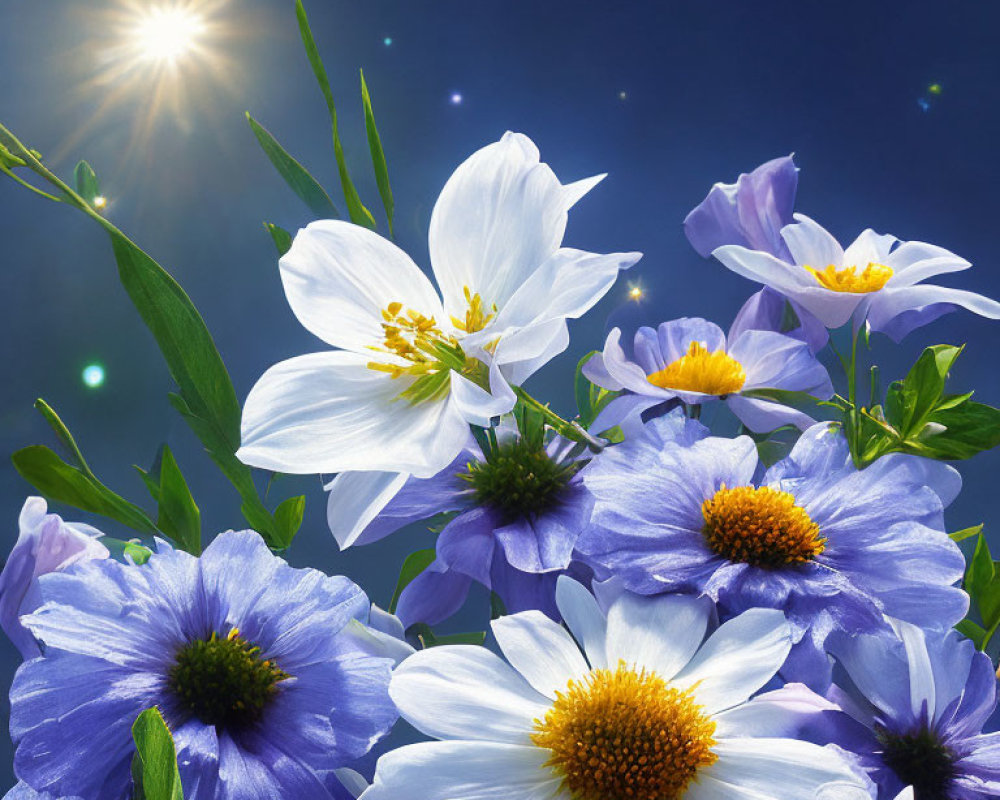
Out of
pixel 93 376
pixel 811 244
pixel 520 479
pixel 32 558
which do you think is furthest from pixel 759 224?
pixel 93 376

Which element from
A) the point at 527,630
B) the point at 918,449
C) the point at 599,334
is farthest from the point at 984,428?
the point at 599,334

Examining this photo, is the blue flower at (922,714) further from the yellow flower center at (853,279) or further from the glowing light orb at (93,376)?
the glowing light orb at (93,376)

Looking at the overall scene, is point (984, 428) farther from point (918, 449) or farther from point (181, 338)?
point (181, 338)

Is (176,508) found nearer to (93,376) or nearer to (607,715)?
(607,715)

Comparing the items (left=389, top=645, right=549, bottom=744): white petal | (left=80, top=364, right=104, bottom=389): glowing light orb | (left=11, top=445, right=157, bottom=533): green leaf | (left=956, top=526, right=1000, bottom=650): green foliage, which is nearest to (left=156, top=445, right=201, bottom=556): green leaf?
(left=11, top=445, right=157, bottom=533): green leaf

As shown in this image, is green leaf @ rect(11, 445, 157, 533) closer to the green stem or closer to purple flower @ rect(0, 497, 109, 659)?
purple flower @ rect(0, 497, 109, 659)

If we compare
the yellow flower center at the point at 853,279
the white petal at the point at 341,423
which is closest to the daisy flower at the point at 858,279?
the yellow flower center at the point at 853,279
